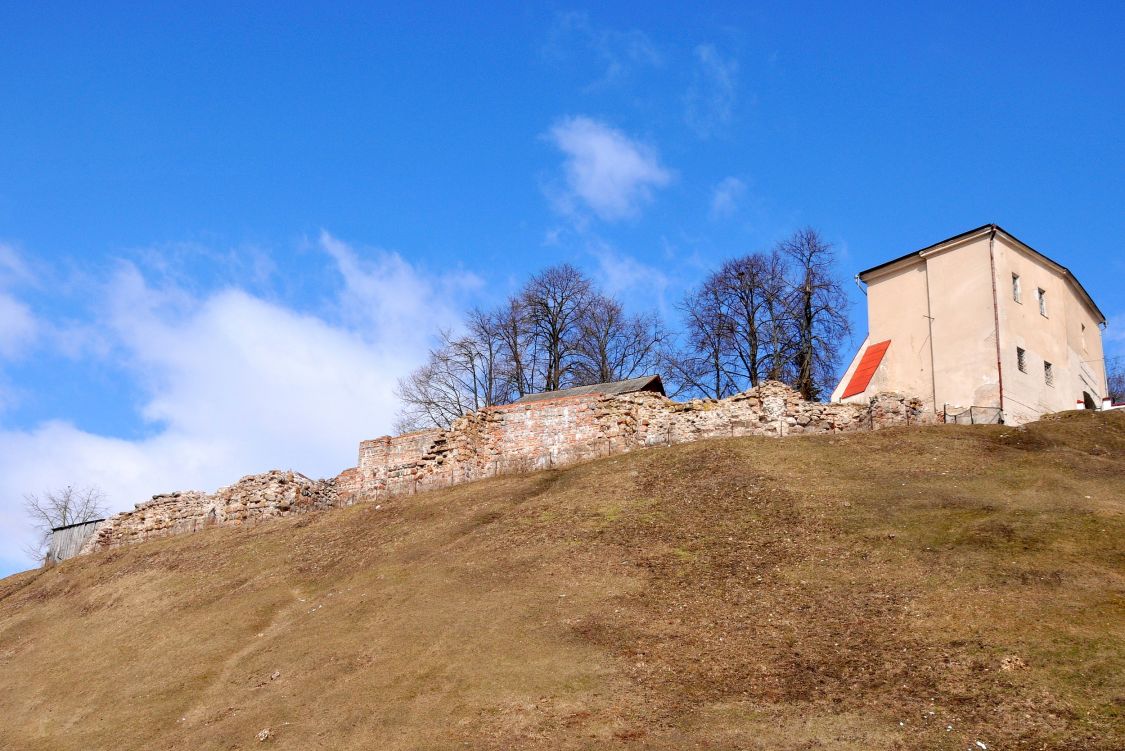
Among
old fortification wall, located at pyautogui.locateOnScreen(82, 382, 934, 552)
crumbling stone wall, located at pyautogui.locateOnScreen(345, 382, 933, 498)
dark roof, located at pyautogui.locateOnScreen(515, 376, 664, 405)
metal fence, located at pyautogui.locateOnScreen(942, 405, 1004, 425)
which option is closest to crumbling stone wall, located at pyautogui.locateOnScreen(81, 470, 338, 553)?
old fortification wall, located at pyautogui.locateOnScreen(82, 382, 934, 552)

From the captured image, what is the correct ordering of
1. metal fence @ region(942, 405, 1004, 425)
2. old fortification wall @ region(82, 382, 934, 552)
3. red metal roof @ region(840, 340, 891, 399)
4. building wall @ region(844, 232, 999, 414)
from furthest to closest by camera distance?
red metal roof @ region(840, 340, 891, 399) → building wall @ region(844, 232, 999, 414) → old fortification wall @ region(82, 382, 934, 552) → metal fence @ region(942, 405, 1004, 425)

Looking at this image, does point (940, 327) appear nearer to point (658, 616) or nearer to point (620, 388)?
point (620, 388)

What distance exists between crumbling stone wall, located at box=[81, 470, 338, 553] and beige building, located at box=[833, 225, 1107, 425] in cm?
1690

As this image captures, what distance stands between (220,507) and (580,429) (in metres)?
11.7

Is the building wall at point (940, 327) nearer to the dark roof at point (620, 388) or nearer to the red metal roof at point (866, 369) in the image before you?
the red metal roof at point (866, 369)

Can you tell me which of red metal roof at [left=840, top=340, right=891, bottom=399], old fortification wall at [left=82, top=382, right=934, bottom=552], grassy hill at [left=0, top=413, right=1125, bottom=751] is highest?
red metal roof at [left=840, top=340, right=891, bottom=399]

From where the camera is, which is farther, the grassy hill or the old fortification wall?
the old fortification wall

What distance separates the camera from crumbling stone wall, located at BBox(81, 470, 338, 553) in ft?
107

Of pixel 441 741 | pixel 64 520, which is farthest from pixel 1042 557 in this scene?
pixel 64 520

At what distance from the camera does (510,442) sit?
32188 mm

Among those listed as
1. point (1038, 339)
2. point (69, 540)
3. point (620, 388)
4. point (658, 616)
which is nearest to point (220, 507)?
point (69, 540)

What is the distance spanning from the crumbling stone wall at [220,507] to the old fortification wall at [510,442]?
0.11 ft

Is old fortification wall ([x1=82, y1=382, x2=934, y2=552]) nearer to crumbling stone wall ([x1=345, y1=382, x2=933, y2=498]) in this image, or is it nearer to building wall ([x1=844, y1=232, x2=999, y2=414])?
Result: crumbling stone wall ([x1=345, y1=382, x2=933, y2=498])

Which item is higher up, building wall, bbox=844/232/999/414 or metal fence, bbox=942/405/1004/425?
building wall, bbox=844/232/999/414
